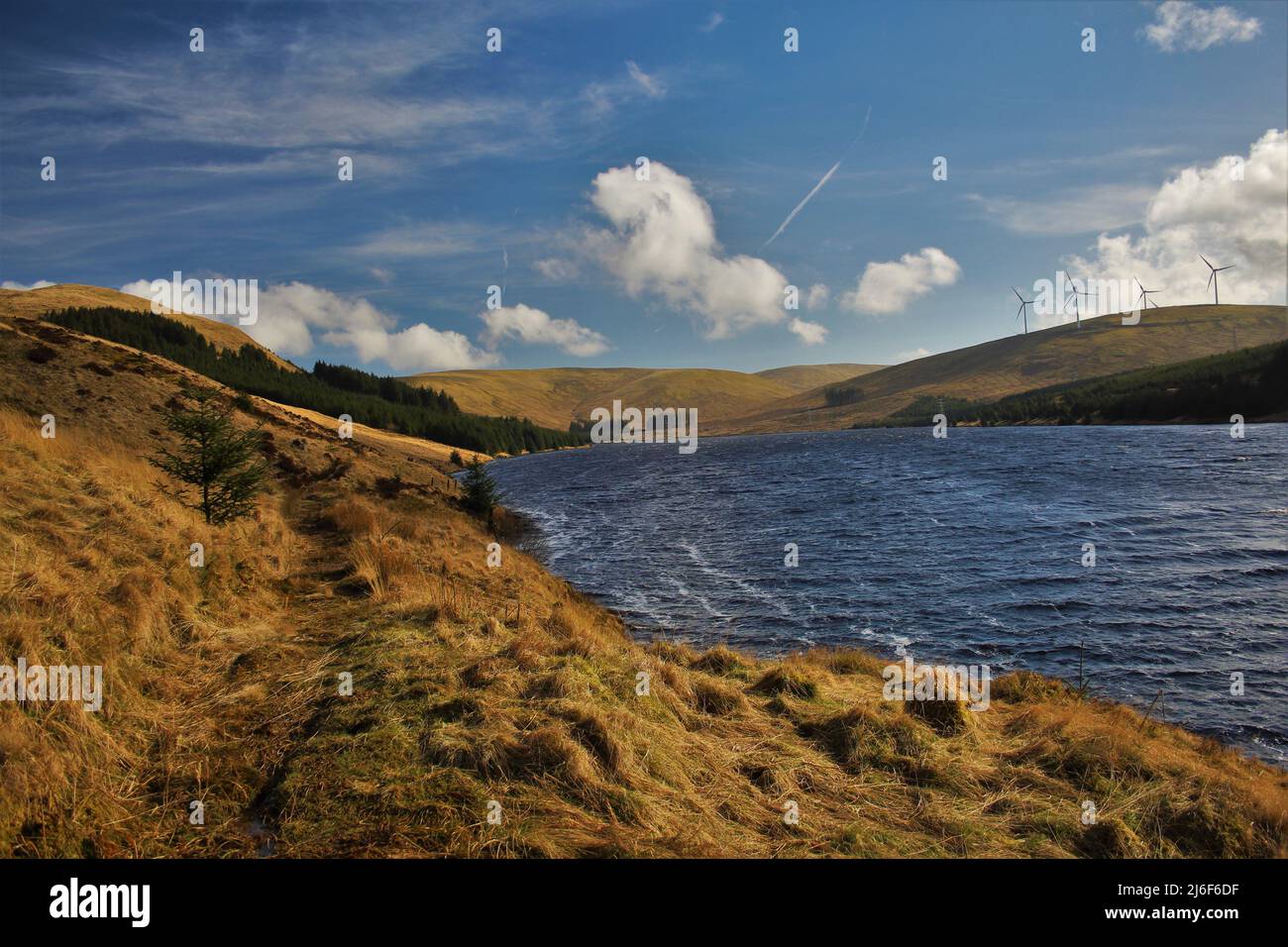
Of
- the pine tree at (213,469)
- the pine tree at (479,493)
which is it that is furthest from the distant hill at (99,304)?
the pine tree at (213,469)

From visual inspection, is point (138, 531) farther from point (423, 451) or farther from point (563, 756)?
point (423, 451)

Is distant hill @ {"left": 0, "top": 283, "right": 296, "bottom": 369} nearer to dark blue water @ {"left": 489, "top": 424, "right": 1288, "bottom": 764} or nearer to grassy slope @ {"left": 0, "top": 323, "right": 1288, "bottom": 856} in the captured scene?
dark blue water @ {"left": 489, "top": 424, "right": 1288, "bottom": 764}

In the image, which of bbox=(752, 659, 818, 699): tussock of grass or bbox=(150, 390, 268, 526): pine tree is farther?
bbox=(150, 390, 268, 526): pine tree

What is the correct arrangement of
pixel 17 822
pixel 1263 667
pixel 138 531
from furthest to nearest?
1. pixel 1263 667
2. pixel 138 531
3. pixel 17 822

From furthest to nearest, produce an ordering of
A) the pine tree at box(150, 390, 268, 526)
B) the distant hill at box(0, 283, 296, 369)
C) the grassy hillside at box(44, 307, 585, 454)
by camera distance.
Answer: the distant hill at box(0, 283, 296, 369) → the grassy hillside at box(44, 307, 585, 454) → the pine tree at box(150, 390, 268, 526)

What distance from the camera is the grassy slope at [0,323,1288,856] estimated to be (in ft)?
17.2

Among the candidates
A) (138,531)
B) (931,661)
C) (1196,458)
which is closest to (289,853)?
(138,531)

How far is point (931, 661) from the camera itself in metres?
15.5

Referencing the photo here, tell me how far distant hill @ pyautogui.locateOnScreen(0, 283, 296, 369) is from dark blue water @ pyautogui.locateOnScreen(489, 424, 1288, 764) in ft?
389

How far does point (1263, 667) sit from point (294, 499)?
102ft

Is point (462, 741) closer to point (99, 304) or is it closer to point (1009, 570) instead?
point (1009, 570)

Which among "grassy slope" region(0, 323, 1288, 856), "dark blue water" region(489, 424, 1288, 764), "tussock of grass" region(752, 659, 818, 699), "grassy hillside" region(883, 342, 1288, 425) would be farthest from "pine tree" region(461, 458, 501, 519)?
"grassy hillside" region(883, 342, 1288, 425)

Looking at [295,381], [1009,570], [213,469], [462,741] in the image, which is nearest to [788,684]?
[462,741]
